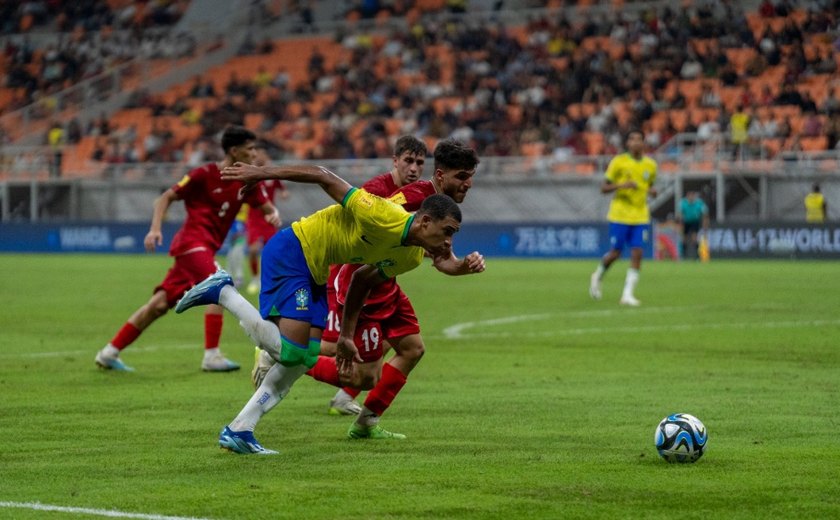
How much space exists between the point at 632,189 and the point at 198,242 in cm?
1025

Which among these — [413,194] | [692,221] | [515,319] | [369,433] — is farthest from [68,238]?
[413,194]

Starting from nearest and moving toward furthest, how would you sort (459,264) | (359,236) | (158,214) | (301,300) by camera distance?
(459,264)
(359,236)
(301,300)
(158,214)

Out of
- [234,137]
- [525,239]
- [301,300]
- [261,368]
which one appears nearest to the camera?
[301,300]

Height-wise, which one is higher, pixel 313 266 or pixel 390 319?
pixel 313 266

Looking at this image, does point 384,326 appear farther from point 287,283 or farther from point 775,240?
point 775,240

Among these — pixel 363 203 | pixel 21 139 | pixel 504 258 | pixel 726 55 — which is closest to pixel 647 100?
pixel 726 55

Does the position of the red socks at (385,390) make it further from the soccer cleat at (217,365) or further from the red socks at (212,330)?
the red socks at (212,330)

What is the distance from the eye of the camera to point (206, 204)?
13.5 metres

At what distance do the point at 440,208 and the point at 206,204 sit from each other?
6.08 metres

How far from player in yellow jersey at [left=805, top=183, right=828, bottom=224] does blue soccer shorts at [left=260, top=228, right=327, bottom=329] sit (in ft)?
102

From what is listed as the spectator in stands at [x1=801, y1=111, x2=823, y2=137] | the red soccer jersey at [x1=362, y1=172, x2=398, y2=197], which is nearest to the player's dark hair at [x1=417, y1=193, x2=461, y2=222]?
the red soccer jersey at [x1=362, y1=172, x2=398, y2=197]

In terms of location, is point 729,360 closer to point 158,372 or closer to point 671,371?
point 671,371

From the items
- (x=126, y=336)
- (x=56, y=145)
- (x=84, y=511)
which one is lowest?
(x=84, y=511)

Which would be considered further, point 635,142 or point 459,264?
point 635,142
